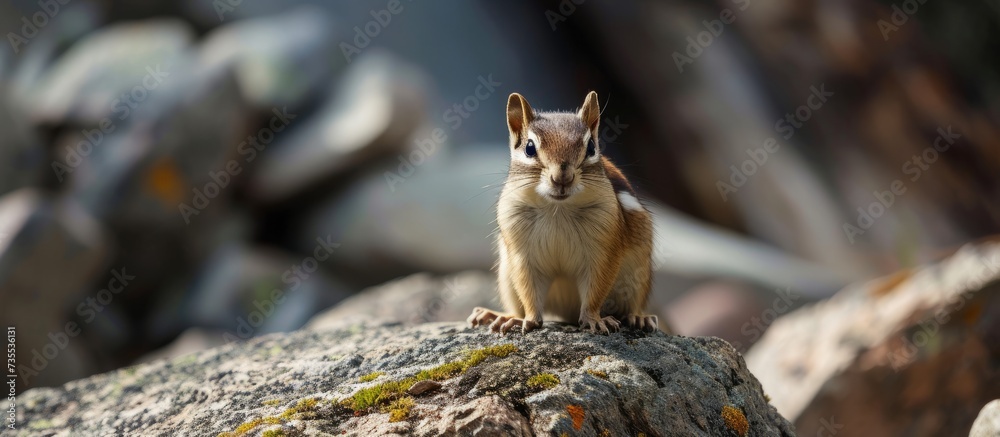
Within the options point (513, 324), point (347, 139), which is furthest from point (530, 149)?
point (347, 139)

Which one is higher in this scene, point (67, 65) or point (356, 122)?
point (67, 65)

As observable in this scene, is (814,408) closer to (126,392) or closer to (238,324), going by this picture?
(126,392)

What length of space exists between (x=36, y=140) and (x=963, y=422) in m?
13.0

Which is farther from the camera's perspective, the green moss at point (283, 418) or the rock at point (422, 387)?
the rock at point (422, 387)

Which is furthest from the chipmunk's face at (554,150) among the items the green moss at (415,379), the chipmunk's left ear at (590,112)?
the green moss at (415,379)

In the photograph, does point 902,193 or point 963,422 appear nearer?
point 963,422

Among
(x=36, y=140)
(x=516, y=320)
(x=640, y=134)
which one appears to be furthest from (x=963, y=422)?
(x=36, y=140)

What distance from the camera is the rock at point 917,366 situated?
23.9 feet

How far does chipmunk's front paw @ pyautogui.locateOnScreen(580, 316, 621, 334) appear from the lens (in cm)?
487

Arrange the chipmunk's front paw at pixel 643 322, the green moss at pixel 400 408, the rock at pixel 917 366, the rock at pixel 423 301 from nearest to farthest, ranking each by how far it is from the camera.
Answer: the green moss at pixel 400 408
the chipmunk's front paw at pixel 643 322
the rock at pixel 917 366
the rock at pixel 423 301

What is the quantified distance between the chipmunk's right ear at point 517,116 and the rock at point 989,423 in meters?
2.77

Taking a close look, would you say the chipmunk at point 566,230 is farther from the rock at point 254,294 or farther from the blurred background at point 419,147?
the rock at point 254,294

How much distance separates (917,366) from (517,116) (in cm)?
430

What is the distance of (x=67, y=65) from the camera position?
50.5ft
